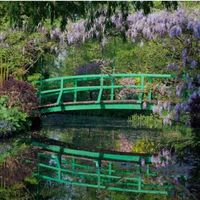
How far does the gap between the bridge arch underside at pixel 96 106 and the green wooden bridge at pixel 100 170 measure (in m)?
4.14

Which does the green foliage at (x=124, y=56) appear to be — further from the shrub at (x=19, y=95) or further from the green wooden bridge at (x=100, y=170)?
the green wooden bridge at (x=100, y=170)

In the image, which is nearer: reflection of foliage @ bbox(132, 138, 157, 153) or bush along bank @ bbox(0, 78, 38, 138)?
reflection of foliage @ bbox(132, 138, 157, 153)

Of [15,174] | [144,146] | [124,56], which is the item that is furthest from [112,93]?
[15,174]

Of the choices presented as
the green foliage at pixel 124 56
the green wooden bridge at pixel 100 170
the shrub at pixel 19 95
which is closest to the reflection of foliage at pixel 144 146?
the green wooden bridge at pixel 100 170

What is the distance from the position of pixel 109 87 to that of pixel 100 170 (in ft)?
24.7

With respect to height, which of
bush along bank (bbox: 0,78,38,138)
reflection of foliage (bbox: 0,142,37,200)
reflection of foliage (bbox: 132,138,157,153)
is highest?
bush along bank (bbox: 0,78,38,138)

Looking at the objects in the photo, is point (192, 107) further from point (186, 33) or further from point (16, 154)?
point (16, 154)

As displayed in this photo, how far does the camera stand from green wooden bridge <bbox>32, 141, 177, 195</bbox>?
809cm

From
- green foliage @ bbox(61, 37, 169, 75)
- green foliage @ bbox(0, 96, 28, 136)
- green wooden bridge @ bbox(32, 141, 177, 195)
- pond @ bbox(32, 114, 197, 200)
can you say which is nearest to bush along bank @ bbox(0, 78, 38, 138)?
green foliage @ bbox(0, 96, 28, 136)

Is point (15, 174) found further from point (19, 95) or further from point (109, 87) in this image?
point (109, 87)

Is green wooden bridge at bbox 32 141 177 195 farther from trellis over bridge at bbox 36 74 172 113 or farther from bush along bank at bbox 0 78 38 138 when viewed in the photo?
trellis over bridge at bbox 36 74 172 113

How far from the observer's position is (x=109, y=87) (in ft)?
56.0

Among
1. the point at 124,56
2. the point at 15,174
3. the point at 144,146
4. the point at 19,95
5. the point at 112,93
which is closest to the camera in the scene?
the point at 15,174

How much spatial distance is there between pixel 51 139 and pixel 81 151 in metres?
2.23
